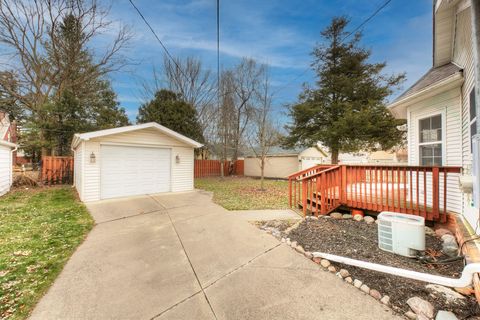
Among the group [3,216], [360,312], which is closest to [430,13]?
[360,312]

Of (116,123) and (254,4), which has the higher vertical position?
(254,4)

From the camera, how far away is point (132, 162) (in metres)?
8.43

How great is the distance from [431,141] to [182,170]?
28.9 feet

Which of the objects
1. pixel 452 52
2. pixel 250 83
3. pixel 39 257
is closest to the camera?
pixel 39 257

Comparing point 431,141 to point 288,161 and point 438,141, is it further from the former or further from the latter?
point 288,161

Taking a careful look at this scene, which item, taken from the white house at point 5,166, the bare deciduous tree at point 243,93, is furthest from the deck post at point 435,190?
the white house at point 5,166

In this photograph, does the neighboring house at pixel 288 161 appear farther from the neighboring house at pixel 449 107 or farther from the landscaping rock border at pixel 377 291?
the landscaping rock border at pixel 377 291

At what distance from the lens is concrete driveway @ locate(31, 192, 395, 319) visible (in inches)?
83.1

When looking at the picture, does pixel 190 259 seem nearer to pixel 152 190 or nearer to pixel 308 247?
pixel 308 247

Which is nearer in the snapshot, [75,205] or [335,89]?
A: [75,205]

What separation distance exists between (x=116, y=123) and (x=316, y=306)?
61.5 feet

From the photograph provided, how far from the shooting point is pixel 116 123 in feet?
55.4

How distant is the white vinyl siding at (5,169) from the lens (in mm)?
8726

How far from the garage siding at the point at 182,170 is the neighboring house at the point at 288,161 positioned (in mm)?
7998
